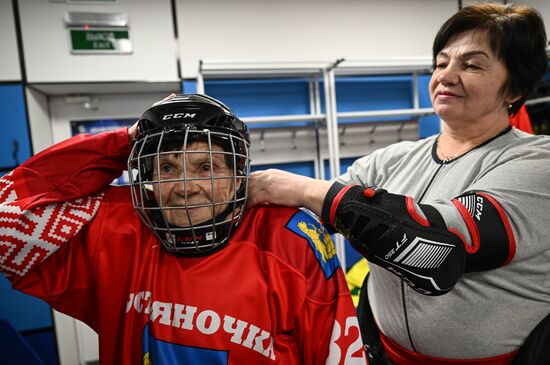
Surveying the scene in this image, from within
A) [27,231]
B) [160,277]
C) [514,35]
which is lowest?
[160,277]

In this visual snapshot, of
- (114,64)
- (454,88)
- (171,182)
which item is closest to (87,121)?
(114,64)

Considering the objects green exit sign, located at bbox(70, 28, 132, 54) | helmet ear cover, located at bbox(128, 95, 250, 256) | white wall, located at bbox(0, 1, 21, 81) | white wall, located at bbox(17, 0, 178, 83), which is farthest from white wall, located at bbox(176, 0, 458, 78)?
helmet ear cover, located at bbox(128, 95, 250, 256)

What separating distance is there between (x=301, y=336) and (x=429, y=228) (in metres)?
0.42

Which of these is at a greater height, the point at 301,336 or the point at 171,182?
the point at 171,182

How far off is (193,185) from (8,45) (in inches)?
87.5

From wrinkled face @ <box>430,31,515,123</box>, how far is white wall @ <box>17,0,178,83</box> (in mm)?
1937

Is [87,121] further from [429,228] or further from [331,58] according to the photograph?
[429,228]

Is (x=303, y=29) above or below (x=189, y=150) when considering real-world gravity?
above

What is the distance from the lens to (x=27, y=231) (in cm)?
86

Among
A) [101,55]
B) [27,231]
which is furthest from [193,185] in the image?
[101,55]

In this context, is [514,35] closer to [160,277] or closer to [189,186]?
[189,186]

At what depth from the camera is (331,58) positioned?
104 inches

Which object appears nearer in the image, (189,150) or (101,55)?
(189,150)

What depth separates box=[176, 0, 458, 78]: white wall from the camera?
96.4 inches
